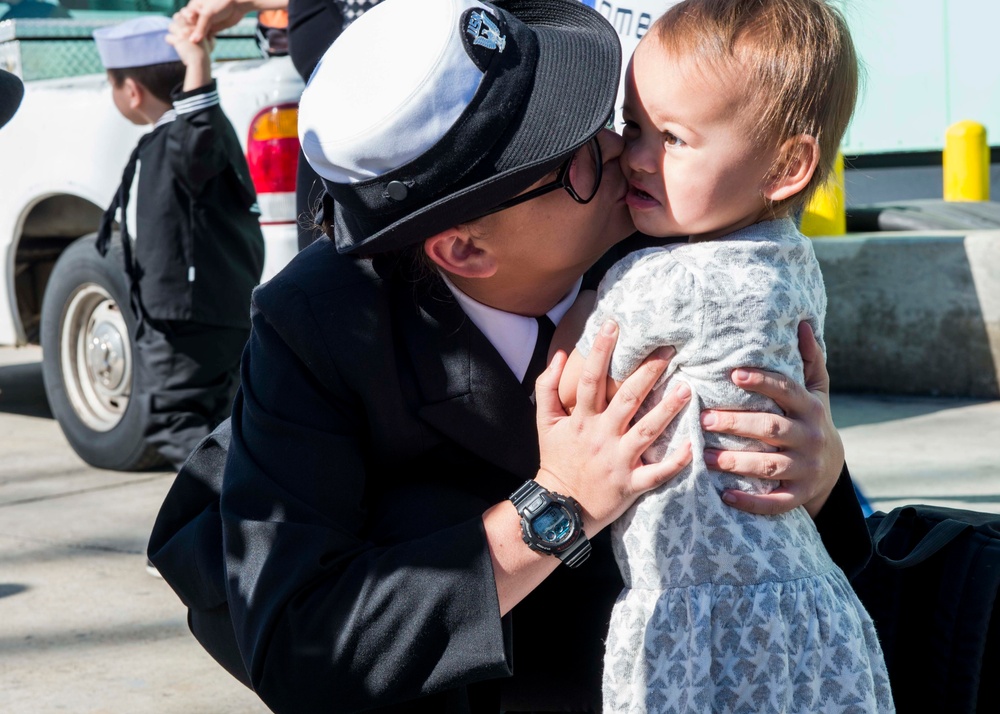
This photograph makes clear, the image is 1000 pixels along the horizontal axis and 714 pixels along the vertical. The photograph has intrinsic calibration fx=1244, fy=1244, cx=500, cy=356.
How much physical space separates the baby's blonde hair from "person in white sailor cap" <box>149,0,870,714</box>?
131mm

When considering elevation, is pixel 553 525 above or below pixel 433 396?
below

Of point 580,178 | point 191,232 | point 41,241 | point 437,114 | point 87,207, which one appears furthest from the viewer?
point 41,241

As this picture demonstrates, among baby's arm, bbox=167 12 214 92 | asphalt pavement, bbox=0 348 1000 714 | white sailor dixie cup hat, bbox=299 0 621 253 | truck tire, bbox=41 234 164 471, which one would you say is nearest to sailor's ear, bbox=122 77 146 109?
baby's arm, bbox=167 12 214 92

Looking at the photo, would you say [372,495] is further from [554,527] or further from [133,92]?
[133,92]

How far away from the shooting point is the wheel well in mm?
5520

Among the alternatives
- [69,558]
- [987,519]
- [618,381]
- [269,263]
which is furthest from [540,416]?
[269,263]

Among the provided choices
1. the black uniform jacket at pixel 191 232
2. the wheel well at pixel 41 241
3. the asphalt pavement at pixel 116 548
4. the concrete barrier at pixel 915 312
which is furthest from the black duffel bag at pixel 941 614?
the wheel well at pixel 41 241

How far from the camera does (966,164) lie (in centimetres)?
851

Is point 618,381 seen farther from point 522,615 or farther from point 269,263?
point 269,263

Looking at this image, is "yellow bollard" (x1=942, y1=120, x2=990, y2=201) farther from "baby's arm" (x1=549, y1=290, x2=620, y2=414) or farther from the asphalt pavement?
"baby's arm" (x1=549, y1=290, x2=620, y2=414)

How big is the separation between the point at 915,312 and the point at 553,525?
4615mm

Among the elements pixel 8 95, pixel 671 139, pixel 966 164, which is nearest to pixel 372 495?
pixel 671 139

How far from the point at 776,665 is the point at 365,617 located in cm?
52

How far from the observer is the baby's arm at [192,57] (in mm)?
4121
